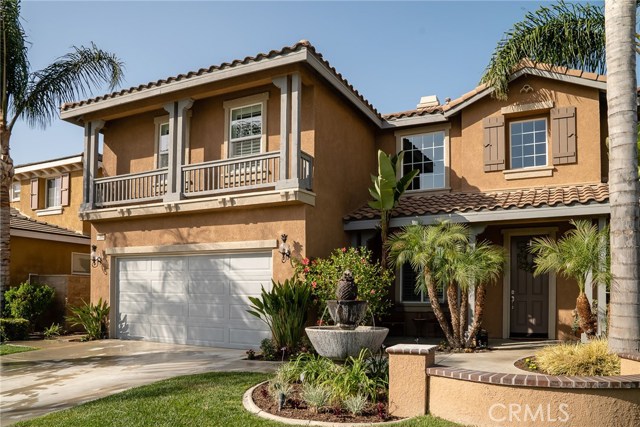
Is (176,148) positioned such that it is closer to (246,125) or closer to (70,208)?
(246,125)

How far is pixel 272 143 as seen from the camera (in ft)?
42.4

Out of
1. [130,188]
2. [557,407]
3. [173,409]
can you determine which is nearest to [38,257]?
[130,188]

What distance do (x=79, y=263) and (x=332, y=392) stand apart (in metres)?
15.8

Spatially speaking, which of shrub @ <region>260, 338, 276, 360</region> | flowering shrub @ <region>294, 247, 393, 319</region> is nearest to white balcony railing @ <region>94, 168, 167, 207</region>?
flowering shrub @ <region>294, 247, 393, 319</region>

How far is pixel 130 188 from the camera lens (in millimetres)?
14008

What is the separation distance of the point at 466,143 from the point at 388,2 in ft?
15.2

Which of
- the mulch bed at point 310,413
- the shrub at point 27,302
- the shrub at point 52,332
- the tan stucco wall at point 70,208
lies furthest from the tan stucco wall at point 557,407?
the tan stucco wall at point 70,208

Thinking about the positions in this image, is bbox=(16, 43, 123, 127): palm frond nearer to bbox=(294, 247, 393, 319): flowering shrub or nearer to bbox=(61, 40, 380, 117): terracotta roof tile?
bbox=(61, 40, 380, 117): terracotta roof tile

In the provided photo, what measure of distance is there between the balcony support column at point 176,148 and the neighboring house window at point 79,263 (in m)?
8.47

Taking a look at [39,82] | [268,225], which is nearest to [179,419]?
[268,225]

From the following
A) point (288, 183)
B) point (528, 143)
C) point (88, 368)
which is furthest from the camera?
point (528, 143)

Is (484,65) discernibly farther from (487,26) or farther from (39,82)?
(39,82)

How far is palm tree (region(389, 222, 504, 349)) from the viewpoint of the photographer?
418 inches

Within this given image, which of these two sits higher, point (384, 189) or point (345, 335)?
point (384, 189)
